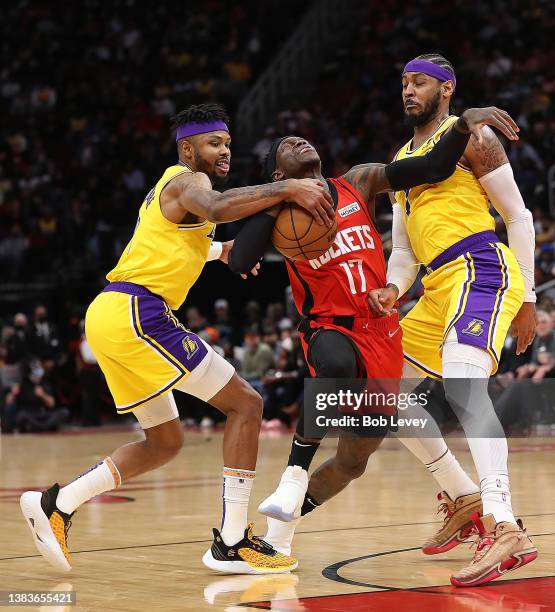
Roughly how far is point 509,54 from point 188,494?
44.6ft

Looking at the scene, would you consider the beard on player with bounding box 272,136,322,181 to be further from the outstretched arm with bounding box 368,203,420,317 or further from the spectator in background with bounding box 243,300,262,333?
the spectator in background with bounding box 243,300,262,333

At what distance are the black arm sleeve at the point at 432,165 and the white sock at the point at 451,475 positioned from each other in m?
1.34

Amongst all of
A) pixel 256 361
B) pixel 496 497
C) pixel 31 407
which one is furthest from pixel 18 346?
pixel 496 497

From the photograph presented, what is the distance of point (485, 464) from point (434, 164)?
54.1 inches

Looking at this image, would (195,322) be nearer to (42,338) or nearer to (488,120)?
(42,338)

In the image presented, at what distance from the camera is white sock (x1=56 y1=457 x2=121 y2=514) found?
19.0ft

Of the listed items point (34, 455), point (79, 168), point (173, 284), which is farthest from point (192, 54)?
point (173, 284)

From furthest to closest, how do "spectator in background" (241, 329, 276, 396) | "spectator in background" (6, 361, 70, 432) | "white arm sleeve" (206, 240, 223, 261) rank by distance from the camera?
"spectator in background" (6, 361, 70, 432), "spectator in background" (241, 329, 276, 396), "white arm sleeve" (206, 240, 223, 261)

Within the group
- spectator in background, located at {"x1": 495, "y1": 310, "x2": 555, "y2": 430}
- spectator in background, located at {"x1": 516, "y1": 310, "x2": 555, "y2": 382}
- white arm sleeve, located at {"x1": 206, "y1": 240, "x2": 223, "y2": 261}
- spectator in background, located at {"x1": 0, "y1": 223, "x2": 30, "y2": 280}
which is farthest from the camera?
spectator in background, located at {"x1": 0, "y1": 223, "x2": 30, "y2": 280}

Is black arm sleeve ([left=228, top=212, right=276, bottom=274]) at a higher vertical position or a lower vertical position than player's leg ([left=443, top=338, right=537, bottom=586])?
higher

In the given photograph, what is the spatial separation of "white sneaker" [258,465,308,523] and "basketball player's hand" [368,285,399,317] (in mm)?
805

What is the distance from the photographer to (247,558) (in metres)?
5.56

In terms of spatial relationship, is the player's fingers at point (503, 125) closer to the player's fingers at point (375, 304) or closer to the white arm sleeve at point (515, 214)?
the white arm sleeve at point (515, 214)

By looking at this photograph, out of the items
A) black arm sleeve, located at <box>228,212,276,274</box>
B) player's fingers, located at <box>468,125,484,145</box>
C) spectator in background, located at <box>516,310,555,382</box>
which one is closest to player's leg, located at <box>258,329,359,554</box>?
black arm sleeve, located at <box>228,212,276,274</box>
